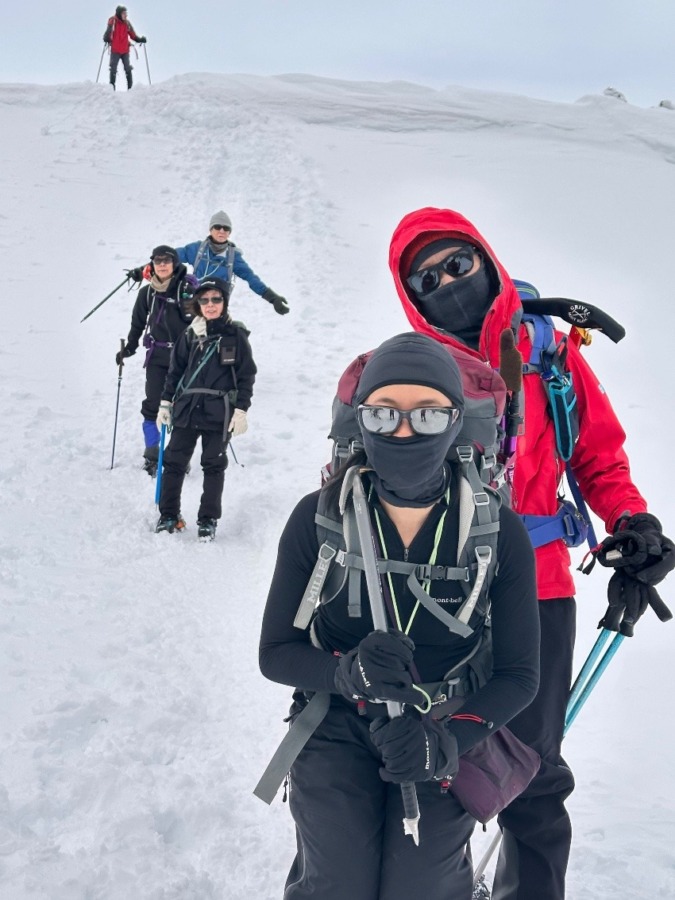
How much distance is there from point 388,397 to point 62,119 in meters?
25.3

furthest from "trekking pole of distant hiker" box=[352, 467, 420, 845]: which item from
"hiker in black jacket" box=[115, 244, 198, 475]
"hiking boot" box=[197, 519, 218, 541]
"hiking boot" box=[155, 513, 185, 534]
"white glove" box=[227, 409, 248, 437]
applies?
"hiker in black jacket" box=[115, 244, 198, 475]

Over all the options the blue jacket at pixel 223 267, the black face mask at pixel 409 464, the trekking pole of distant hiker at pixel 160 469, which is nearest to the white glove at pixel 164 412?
the trekking pole of distant hiker at pixel 160 469

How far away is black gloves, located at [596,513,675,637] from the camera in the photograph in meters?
2.65

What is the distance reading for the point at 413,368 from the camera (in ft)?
7.96

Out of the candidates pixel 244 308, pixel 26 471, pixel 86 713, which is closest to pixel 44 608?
pixel 86 713

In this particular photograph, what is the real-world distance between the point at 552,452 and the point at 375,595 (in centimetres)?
104

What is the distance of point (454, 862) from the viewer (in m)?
2.38

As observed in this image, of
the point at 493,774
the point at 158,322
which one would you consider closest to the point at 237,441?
the point at 158,322

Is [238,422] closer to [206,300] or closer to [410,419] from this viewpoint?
[206,300]

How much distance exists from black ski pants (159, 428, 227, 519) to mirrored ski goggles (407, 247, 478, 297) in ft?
13.6

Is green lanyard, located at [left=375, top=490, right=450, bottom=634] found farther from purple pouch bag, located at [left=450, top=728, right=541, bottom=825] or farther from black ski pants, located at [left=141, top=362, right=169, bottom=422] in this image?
black ski pants, located at [left=141, top=362, right=169, bottom=422]

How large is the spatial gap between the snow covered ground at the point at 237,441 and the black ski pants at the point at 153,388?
629 mm

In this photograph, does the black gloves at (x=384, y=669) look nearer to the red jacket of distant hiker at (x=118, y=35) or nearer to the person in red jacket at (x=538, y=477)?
the person in red jacket at (x=538, y=477)

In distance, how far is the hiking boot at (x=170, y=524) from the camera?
6.97 meters
